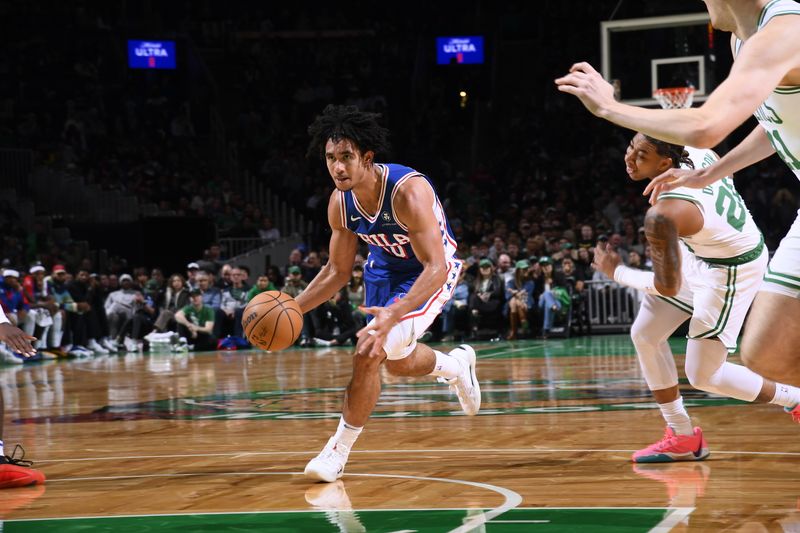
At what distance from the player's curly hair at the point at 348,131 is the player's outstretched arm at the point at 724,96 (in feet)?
7.42

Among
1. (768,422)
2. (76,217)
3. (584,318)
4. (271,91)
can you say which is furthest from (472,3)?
(768,422)

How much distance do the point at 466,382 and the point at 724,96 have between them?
3687mm

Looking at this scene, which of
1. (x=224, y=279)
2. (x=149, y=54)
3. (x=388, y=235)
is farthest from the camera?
(x=149, y=54)

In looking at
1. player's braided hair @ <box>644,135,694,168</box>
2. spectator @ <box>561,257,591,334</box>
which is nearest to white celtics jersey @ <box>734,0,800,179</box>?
player's braided hair @ <box>644,135,694,168</box>

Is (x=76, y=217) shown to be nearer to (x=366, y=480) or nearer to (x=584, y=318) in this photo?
(x=584, y=318)

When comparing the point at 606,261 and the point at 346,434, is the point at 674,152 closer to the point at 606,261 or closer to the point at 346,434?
the point at 606,261

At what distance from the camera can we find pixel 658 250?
539 cm

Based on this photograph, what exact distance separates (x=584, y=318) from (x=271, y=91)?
13.2 meters

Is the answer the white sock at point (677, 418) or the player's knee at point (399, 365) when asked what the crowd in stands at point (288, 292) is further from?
the player's knee at point (399, 365)

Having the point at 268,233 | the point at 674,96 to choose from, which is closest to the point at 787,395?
the point at 674,96

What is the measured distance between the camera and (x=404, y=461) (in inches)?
→ 238

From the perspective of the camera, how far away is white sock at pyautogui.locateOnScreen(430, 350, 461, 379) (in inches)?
250

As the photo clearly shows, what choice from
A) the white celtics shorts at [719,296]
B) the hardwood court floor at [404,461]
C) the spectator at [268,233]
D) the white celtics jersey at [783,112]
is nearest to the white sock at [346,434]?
the hardwood court floor at [404,461]

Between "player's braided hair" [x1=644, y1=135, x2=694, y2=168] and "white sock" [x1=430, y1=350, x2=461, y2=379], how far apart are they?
1.66 m
